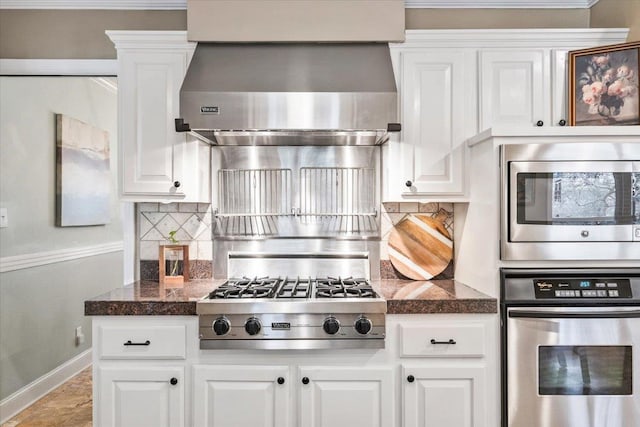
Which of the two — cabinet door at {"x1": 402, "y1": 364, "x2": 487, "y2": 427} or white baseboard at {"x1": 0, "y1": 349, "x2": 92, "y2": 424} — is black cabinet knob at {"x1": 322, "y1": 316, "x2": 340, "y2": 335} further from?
white baseboard at {"x1": 0, "y1": 349, "x2": 92, "y2": 424}

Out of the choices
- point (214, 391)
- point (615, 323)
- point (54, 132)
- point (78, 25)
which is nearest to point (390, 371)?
point (214, 391)

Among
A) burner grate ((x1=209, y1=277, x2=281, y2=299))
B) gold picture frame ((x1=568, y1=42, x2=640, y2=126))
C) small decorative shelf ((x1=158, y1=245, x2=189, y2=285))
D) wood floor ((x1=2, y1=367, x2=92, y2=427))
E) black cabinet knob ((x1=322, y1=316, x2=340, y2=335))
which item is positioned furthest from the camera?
wood floor ((x1=2, y1=367, x2=92, y2=427))

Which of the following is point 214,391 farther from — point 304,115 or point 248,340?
point 304,115

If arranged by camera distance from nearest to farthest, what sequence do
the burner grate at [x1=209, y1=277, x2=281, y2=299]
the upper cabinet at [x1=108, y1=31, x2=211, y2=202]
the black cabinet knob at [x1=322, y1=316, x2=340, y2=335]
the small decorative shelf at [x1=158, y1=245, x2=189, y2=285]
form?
the black cabinet knob at [x1=322, y1=316, x2=340, y2=335] < the burner grate at [x1=209, y1=277, x2=281, y2=299] < the upper cabinet at [x1=108, y1=31, x2=211, y2=202] < the small decorative shelf at [x1=158, y1=245, x2=189, y2=285]

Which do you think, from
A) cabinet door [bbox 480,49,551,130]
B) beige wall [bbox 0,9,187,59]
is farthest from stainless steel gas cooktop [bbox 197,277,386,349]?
beige wall [bbox 0,9,187,59]

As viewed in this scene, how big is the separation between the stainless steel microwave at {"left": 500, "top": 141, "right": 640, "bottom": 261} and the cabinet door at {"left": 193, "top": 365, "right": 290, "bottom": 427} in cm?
115

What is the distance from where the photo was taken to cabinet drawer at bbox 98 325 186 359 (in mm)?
2049

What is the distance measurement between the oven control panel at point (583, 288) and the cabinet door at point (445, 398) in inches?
16.9

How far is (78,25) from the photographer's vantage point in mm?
2768

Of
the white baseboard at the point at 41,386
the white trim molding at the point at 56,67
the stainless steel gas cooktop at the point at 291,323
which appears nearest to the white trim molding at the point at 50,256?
the white baseboard at the point at 41,386

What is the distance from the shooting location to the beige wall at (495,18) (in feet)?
9.04

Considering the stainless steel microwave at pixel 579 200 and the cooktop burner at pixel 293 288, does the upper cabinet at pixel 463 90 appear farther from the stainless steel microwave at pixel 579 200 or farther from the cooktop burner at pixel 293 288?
the cooktop burner at pixel 293 288

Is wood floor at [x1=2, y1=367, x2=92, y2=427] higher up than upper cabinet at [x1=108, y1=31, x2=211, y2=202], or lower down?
lower down

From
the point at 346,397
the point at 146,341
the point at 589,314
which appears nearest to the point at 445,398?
the point at 346,397
